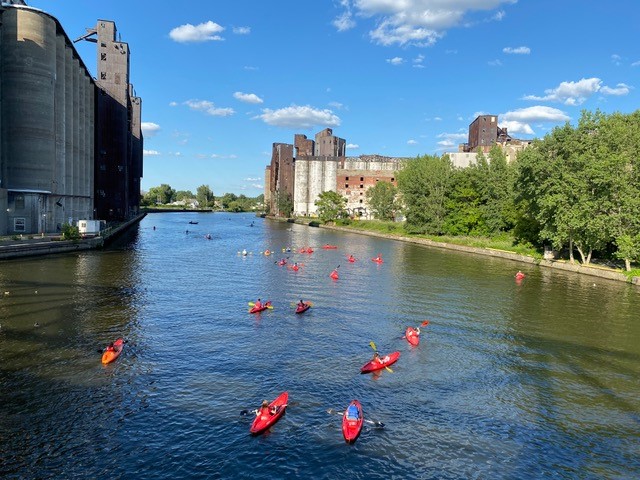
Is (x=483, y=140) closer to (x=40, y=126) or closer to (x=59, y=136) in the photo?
(x=59, y=136)

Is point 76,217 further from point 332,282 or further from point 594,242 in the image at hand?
point 594,242

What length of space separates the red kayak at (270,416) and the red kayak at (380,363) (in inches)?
221

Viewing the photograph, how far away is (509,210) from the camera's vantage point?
8781 cm

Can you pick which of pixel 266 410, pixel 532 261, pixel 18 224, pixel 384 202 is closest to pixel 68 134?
pixel 18 224

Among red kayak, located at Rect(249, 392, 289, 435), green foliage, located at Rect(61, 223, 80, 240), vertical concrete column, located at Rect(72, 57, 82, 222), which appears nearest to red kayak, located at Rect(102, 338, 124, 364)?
red kayak, located at Rect(249, 392, 289, 435)

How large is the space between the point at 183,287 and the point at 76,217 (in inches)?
1876

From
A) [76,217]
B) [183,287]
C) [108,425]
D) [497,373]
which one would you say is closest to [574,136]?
[497,373]

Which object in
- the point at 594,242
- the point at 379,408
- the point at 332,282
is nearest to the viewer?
the point at 379,408

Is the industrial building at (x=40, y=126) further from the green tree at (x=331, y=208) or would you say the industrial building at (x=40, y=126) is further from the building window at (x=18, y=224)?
the green tree at (x=331, y=208)

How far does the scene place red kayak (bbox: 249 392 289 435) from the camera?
53.8ft

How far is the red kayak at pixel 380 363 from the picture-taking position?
73.2ft

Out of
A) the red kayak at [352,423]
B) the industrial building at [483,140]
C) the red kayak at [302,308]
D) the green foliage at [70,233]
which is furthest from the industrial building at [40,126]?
the industrial building at [483,140]

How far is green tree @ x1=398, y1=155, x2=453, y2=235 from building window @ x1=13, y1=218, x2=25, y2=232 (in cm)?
7587

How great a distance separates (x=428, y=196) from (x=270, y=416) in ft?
303
